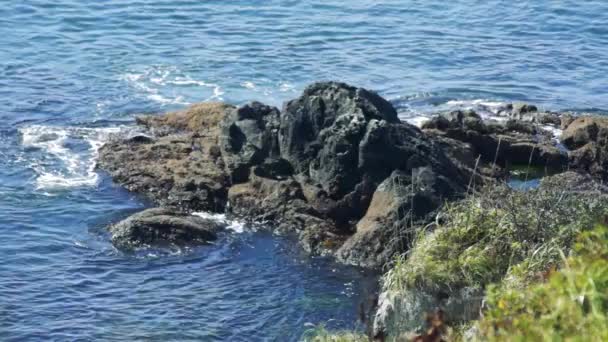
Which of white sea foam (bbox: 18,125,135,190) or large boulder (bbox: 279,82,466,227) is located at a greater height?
large boulder (bbox: 279,82,466,227)

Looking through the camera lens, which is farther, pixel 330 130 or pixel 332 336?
pixel 330 130

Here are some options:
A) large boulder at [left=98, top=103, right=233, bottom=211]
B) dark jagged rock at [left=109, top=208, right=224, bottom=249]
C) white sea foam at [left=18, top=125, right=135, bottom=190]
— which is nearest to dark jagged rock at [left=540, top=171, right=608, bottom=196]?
dark jagged rock at [left=109, top=208, right=224, bottom=249]

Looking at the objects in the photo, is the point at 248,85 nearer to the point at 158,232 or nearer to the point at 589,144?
the point at 589,144

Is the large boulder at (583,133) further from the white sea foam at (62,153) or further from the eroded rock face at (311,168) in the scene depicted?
the white sea foam at (62,153)

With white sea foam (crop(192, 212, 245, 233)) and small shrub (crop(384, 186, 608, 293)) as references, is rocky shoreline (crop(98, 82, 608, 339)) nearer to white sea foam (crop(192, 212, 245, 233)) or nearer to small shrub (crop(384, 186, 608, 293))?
white sea foam (crop(192, 212, 245, 233))

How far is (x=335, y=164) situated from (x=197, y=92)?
960cm

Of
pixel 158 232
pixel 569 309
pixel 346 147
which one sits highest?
pixel 569 309

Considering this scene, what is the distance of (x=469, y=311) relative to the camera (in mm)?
13852

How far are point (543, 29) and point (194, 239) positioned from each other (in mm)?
20172

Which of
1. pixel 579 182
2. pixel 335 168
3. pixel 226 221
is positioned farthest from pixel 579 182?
pixel 226 221

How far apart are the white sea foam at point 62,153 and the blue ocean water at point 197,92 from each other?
5 cm

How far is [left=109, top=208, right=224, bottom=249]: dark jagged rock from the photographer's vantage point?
1850 cm

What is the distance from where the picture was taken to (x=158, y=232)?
1858 centimetres

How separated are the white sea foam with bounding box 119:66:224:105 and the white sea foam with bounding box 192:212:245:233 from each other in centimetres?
784
